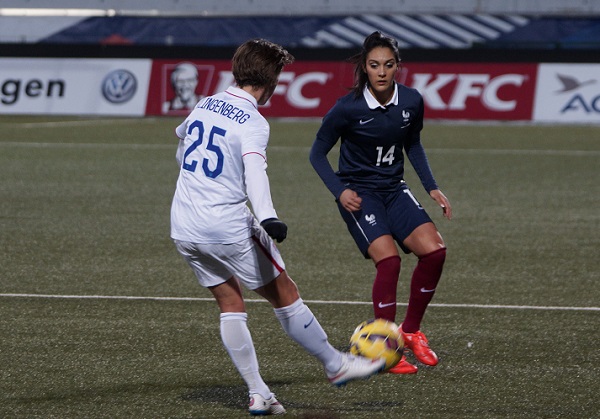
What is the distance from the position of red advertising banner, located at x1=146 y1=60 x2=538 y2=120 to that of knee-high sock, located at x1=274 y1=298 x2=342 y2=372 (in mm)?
19410

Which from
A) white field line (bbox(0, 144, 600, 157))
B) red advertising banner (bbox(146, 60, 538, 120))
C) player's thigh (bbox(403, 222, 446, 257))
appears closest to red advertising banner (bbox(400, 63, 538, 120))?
red advertising banner (bbox(146, 60, 538, 120))

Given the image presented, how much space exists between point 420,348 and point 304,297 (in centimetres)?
200

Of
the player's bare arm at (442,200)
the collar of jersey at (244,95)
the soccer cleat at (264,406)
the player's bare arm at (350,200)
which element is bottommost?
the soccer cleat at (264,406)

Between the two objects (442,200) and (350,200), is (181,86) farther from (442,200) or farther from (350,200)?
(350,200)

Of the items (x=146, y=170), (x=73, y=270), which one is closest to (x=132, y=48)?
(x=146, y=170)

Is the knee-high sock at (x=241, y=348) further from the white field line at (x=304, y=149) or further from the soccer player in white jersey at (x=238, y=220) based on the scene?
the white field line at (x=304, y=149)

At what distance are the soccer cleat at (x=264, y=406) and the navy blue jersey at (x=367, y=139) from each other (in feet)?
4.87

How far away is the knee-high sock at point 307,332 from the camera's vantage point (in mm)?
5129

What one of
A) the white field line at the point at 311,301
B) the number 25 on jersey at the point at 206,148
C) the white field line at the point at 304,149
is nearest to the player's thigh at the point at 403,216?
the white field line at the point at 311,301

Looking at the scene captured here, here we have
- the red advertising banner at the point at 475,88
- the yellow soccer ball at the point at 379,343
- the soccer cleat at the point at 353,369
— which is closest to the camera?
the soccer cleat at the point at 353,369

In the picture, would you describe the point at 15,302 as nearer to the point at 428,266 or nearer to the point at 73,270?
the point at 73,270

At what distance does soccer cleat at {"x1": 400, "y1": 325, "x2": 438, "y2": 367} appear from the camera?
6.18 m

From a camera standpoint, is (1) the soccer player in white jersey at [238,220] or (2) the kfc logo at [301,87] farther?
(2) the kfc logo at [301,87]

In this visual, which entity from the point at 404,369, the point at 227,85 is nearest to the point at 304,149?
the point at 227,85
